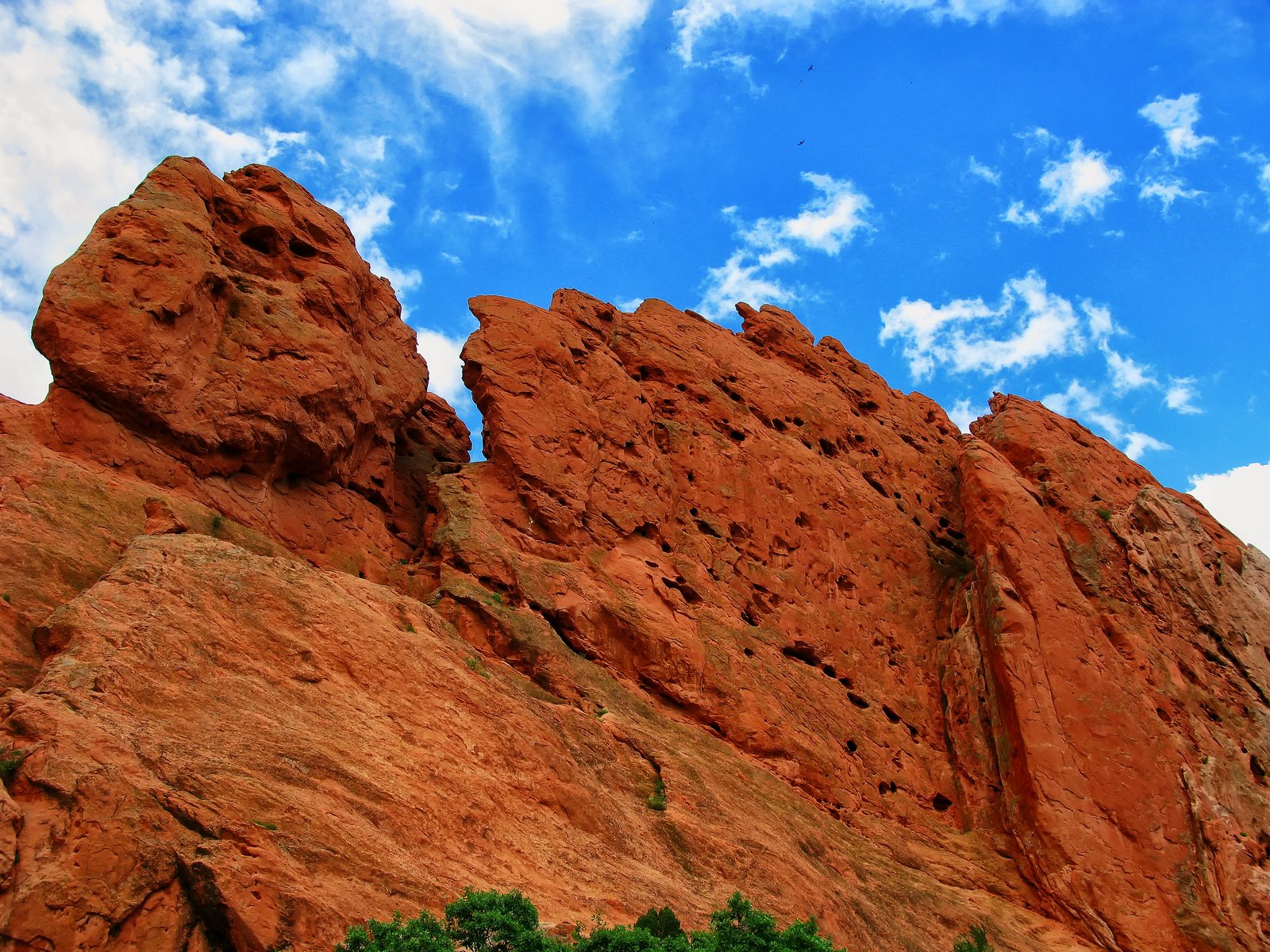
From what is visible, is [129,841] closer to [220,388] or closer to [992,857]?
[220,388]

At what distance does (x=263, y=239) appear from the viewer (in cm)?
3250

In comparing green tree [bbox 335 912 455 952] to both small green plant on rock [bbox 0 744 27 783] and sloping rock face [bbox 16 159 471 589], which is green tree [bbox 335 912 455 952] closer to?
small green plant on rock [bbox 0 744 27 783]

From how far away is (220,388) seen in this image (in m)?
26.1

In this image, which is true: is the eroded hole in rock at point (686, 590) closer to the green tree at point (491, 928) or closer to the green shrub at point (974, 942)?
the green shrub at point (974, 942)

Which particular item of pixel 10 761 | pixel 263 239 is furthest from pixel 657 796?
pixel 263 239

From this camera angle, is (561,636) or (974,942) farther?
(561,636)

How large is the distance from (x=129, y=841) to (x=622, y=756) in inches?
486

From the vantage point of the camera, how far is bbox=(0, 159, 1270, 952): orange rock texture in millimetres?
14672

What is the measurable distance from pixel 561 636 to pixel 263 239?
16344 millimetres

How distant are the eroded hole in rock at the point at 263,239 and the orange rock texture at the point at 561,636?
0.35ft

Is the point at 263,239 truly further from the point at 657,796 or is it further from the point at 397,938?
the point at 397,938

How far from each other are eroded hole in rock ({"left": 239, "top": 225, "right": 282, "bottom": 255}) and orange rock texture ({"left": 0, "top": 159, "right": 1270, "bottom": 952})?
0.35ft

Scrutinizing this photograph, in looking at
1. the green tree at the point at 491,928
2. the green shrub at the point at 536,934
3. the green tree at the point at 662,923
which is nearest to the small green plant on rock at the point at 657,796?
the green shrub at the point at 536,934

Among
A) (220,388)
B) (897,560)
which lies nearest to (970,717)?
(897,560)
